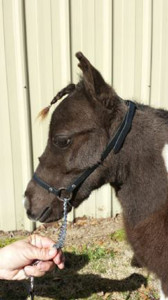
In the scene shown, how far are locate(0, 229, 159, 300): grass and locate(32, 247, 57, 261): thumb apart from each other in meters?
1.58

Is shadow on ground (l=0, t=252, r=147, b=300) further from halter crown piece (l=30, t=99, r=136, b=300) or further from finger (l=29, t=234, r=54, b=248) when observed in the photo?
finger (l=29, t=234, r=54, b=248)

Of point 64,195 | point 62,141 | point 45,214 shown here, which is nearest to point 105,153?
point 62,141

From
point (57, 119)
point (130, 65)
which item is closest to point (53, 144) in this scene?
point (57, 119)

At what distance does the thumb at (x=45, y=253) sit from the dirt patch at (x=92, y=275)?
158 centimetres

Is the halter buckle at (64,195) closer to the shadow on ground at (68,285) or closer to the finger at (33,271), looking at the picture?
the finger at (33,271)

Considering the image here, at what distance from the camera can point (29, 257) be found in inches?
101

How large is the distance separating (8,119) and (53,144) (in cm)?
229

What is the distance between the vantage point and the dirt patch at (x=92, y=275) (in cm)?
396

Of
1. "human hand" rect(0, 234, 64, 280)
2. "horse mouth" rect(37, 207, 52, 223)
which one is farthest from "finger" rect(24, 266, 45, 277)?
"horse mouth" rect(37, 207, 52, 223)

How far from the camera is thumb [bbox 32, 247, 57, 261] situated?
8.25 ft

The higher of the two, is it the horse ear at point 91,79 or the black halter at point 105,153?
the horse ear at point 91,79

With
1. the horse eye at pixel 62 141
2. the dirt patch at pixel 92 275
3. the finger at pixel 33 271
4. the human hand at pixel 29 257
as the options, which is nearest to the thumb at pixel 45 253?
the human hand at pixel 29 257

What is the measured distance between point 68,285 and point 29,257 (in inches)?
68.5

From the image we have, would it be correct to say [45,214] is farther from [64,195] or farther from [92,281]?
[92,281]
